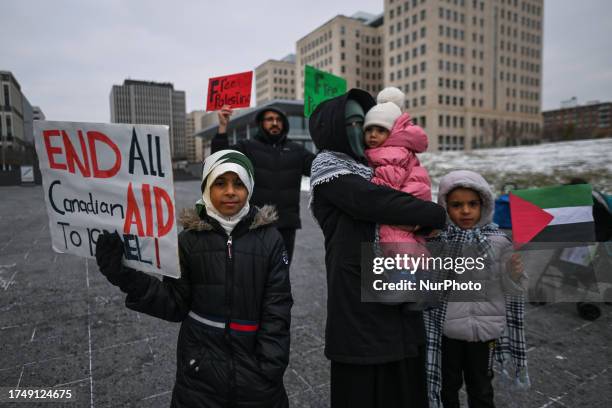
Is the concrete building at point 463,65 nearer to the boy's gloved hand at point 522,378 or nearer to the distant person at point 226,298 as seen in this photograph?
the boy's gloved hand at point 522,378

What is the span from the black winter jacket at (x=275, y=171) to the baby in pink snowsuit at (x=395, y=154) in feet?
6.40

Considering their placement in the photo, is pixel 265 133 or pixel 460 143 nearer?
pixel 265 133

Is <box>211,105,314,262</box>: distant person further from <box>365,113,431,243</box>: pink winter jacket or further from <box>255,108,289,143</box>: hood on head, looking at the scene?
<box>365,113,431,243</box>: pink winter jacket

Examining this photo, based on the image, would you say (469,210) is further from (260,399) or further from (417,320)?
(260,399)

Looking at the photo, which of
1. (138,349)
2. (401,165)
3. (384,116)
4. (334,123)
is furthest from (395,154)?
(138,349)

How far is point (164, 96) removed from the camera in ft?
397

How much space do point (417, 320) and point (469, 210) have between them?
70 cm

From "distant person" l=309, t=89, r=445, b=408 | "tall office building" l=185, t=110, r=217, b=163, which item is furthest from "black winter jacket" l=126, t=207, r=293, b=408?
"tall office building" l=185, t=110, r=217, b=163

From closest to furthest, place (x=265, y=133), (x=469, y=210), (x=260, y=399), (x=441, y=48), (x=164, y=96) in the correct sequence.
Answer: (x=260, y=399), (x=469, y=210), (x=265, y=133), (x=441, y=48), (x=164, y=96)

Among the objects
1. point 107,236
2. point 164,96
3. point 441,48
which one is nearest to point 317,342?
point 107,236

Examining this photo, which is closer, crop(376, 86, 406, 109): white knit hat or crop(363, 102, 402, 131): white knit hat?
crop(363, 102, 402, 131): white knit hat

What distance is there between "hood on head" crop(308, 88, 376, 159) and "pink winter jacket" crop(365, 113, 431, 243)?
0.44 ft

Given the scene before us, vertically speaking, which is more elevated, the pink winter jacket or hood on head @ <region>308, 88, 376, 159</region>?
hood on head @ <region>308, 88, 376, 159</region>

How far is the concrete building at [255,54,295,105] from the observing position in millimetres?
110938
